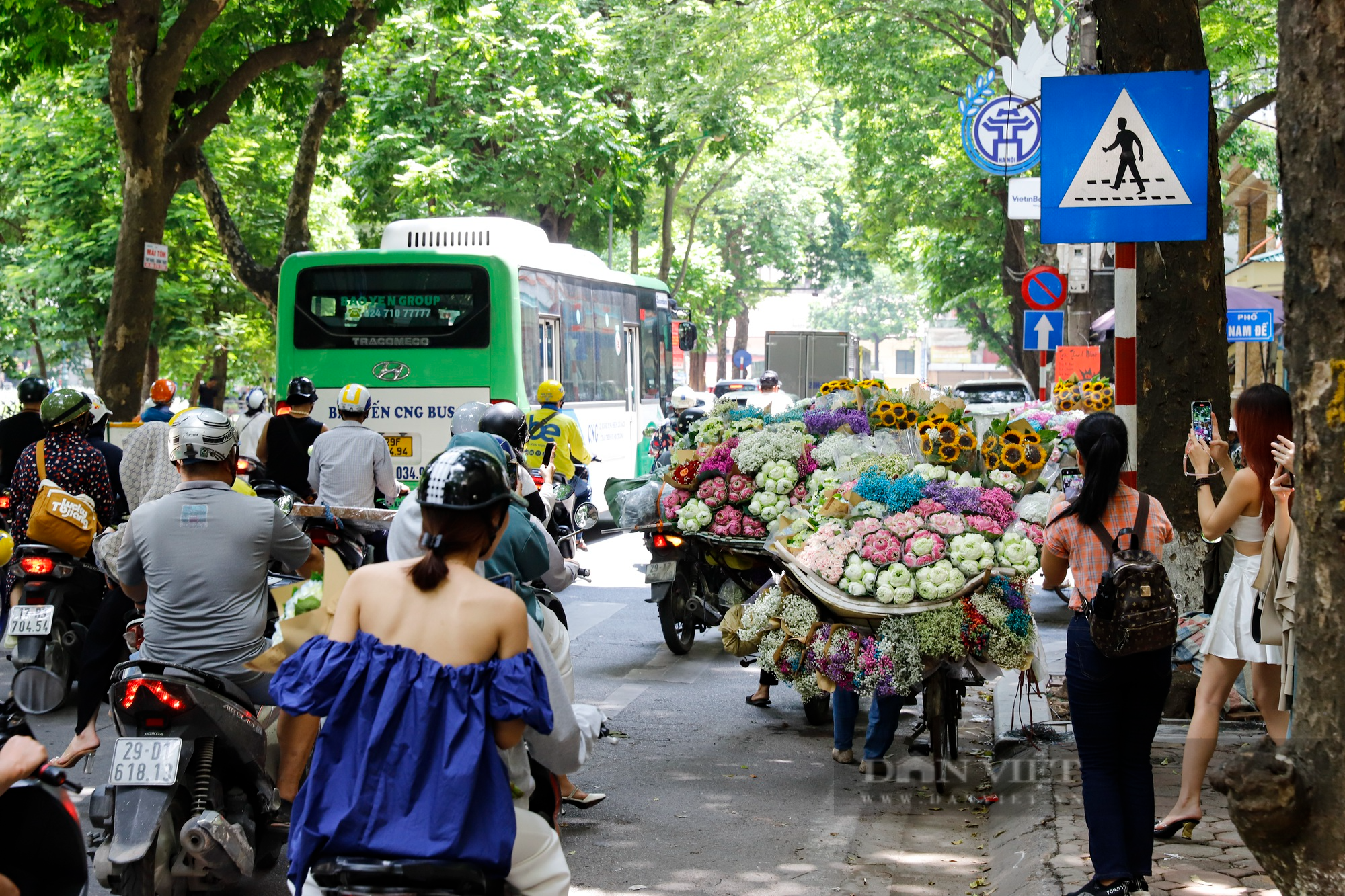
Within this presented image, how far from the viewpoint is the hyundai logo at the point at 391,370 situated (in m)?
15.0

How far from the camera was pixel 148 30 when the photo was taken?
13.8m

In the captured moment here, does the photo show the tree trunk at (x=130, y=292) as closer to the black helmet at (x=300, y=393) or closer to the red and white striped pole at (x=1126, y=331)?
the black helmet at (x=300, y=393)

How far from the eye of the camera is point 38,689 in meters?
4.86

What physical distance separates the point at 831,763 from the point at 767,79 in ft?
62.6

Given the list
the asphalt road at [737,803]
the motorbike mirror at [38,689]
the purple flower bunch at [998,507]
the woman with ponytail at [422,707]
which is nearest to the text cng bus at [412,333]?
the asphalt road at [737,803]

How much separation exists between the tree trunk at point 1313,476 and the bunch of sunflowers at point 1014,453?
5.71 metres

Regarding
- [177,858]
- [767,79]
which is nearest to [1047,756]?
[177,858]

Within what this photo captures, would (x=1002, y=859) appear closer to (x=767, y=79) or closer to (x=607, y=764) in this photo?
(x=607, y=764)

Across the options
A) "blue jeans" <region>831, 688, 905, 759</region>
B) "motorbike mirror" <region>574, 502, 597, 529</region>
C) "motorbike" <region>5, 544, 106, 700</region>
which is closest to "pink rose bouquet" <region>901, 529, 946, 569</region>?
"blue jeans" <region>831, 688, 905, 759</region>

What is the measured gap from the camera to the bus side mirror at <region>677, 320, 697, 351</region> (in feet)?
68.3

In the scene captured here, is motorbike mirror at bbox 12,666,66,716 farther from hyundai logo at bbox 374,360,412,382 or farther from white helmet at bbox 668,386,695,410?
white helmet at bbox 668,386,695,410

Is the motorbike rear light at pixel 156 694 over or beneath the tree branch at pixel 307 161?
beneath

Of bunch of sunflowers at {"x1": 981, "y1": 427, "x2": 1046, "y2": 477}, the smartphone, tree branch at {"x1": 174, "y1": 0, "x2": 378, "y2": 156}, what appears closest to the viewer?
the smartphone

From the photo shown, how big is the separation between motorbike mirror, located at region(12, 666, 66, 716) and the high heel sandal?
13.8 ft
